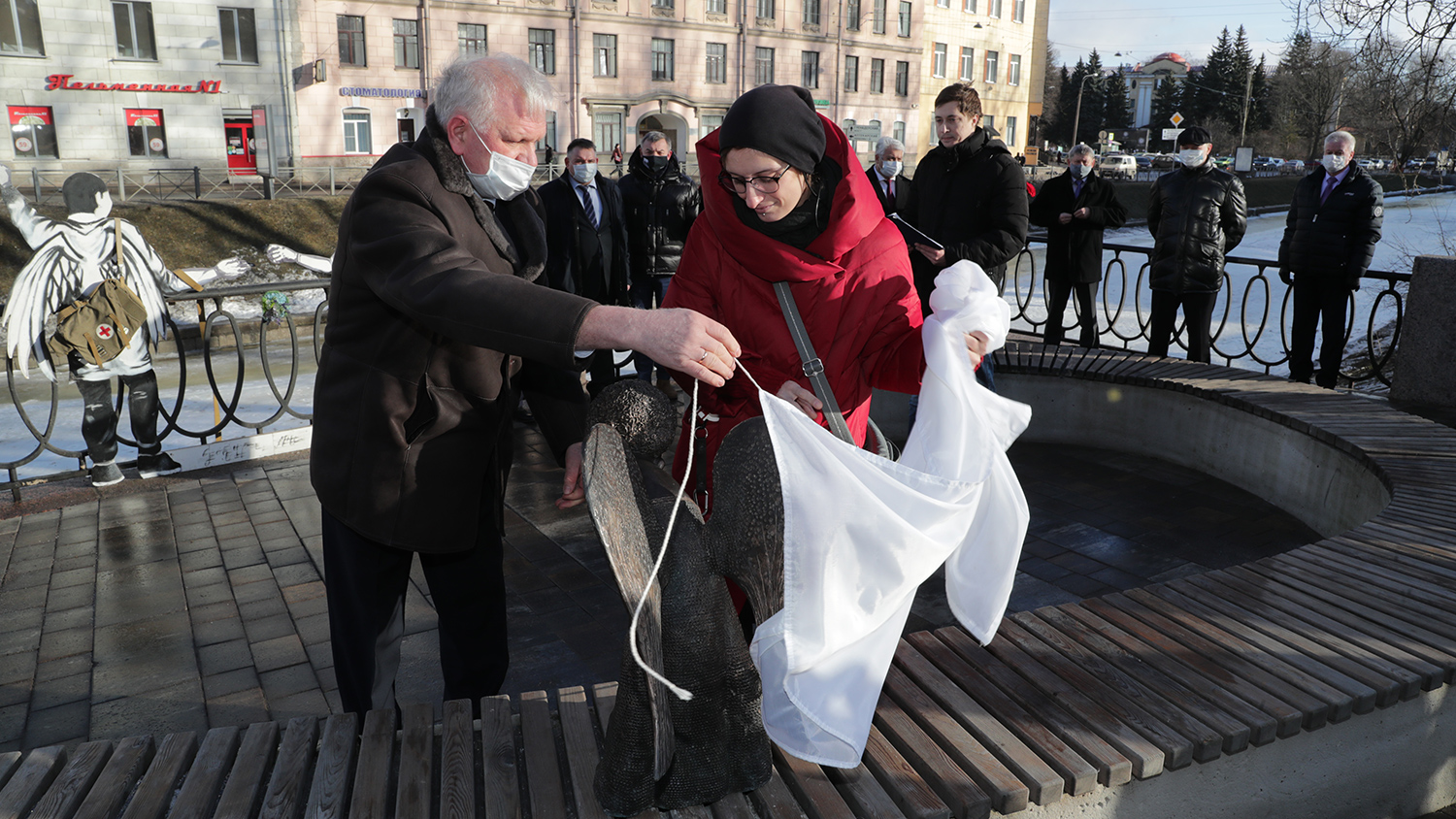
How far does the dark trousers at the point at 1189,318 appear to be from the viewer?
711cm

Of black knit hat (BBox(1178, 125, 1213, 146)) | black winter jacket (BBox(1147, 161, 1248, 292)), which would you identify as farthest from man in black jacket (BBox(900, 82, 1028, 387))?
black knit hat (BBox(1178, 125, 1213, 146))

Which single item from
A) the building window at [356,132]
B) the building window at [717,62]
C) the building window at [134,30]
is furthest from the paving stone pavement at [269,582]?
the building window at [717,62]

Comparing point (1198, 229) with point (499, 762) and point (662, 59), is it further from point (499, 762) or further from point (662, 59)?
point (662, 59)

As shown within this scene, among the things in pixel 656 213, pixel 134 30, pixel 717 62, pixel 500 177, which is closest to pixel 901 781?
pixel 500 177

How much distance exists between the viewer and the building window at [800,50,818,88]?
45.6 m

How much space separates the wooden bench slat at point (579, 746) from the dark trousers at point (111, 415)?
13.5ft

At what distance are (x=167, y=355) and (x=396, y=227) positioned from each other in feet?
34.1

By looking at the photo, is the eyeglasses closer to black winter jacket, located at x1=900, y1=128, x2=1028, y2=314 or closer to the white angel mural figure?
black winter jacket, located at x1=900, y1=128, x2=1028, y2=314

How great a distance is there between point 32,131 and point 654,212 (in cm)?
3015

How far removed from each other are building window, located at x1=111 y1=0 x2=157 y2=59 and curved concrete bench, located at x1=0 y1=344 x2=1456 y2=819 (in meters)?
35.0

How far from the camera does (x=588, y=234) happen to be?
7.32m

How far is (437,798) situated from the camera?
2104 millimetres

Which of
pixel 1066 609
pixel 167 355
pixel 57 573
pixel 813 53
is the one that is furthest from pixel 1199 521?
pixel 813 53

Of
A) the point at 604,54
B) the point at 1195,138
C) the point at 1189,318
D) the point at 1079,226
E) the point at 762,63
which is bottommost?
the point at 1189,318
